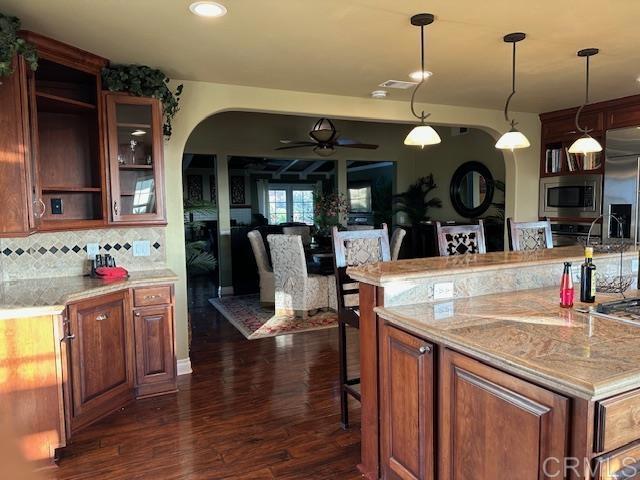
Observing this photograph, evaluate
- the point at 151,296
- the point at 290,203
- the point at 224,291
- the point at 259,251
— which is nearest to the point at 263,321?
the point at 259,251

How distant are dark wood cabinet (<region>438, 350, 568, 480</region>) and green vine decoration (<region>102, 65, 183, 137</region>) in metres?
2.90

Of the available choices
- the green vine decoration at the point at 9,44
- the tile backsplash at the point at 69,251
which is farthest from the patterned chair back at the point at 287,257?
the green vine decoration at the point at 9,44

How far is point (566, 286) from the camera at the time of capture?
2.08 metres

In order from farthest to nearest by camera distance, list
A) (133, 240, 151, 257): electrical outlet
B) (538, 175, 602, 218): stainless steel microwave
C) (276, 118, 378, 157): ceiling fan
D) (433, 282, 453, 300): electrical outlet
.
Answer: (276, 118, 378, 157): ceiling fan → (538, 175, 602, 218): stainless steel microwave → (133, 240, 151, 257): electrical outlet → (433, 282, 453, 300): electrical outlet

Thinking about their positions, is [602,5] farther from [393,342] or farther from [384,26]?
[393,342]

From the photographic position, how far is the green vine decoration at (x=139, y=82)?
331cm

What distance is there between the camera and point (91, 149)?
11.8ft

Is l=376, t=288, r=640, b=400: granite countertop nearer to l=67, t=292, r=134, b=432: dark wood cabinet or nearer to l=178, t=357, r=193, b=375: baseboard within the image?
l=67, t=292, r=134, b=432: dark wood cabinet

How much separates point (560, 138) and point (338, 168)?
12.4ft

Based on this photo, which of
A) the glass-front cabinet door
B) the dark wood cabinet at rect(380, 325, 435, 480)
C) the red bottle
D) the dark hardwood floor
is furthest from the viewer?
the glass-front cabinet door

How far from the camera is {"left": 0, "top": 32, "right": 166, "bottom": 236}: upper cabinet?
3242 mm

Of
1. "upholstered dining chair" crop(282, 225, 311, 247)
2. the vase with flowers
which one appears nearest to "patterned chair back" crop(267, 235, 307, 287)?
the vase with flowers

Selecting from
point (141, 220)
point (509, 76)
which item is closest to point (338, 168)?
point (509, 76)

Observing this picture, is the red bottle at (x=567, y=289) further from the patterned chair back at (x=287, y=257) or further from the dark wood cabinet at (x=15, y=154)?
the patterned chair back at (x=287, y=257)
